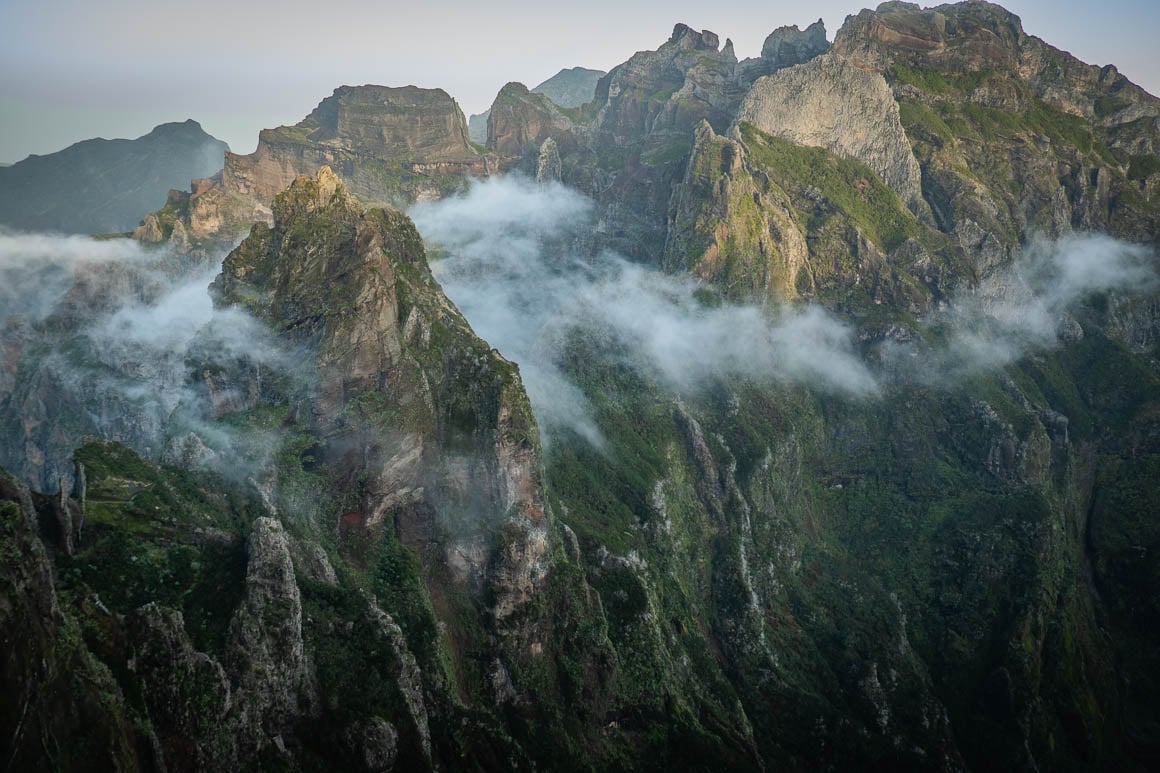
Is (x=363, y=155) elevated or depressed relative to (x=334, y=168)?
elevated

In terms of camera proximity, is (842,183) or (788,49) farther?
(788,49)

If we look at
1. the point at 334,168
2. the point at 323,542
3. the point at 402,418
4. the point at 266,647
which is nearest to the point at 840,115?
the point at 334,168

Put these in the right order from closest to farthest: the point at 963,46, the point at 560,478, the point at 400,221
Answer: the point at 400,221, the point at 560,478, the point at 963,46

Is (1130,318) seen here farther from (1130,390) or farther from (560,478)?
(560,478)

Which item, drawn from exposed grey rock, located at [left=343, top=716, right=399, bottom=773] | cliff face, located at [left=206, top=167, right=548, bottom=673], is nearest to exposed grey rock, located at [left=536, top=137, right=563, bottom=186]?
cliff face, located at [left=206, top=167, right=548, bottom=673]

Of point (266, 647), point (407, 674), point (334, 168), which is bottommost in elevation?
point (407, 674)

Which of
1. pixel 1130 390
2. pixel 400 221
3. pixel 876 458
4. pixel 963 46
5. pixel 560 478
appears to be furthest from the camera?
pixel 963 46

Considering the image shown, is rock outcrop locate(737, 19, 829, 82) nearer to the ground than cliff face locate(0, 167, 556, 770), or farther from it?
farther from it

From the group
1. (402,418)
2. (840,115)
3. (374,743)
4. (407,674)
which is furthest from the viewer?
(840,115)

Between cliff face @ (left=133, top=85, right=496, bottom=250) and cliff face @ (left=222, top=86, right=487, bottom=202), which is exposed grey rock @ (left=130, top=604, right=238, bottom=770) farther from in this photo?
cliff face @ (left=222, top=86, right=487, bottom=202)

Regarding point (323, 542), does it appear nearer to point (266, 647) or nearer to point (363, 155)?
point (266, 647)

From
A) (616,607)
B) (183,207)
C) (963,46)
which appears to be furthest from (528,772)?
(963,46)
